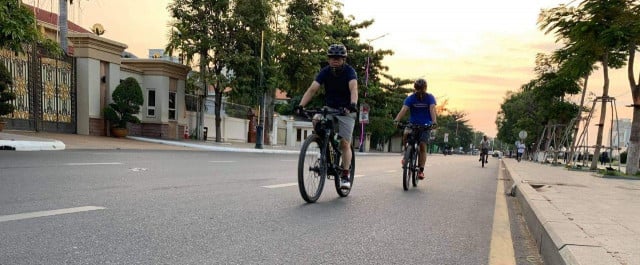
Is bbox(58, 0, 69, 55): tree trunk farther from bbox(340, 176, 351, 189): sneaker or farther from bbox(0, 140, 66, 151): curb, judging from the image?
bbox(340, 176, 351, 189): sneaker

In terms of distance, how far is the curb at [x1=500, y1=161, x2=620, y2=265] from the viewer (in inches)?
117

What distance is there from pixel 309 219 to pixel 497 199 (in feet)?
13.9

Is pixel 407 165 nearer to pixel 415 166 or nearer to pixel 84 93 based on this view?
pixel 415 166

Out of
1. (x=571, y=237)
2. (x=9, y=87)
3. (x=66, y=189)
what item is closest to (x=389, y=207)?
(x=571, y=237)

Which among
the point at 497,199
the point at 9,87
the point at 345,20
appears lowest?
the point at 497,199

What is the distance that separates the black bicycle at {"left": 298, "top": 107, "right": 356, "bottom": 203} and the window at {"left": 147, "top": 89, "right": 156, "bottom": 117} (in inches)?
832

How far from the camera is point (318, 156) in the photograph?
221 inches

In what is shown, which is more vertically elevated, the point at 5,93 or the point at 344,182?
the point at 5,93

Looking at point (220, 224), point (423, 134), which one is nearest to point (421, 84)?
point (423, 134)

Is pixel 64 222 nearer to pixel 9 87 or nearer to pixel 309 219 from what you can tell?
pixel 309 219

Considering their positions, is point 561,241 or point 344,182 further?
point 344,182

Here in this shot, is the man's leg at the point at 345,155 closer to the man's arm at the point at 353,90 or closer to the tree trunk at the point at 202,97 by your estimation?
the man's arm at the point at 353,90

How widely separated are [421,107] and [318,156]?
9.67ft

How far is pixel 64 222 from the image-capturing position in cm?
367
